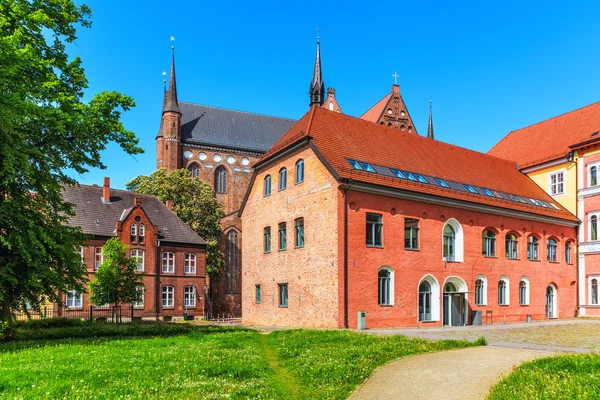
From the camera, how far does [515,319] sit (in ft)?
102

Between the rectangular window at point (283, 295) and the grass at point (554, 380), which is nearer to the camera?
the grass at point (554, 380)

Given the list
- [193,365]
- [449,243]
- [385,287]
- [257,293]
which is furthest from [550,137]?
[193,365]

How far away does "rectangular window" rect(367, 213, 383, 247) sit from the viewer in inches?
983

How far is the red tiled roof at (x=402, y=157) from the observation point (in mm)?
26188

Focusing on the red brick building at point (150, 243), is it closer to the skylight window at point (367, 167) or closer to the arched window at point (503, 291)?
the skylight window at point (367, 167)

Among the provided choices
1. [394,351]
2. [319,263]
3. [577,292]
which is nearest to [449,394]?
[394,351]

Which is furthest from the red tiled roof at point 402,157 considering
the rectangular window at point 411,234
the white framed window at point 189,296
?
the white framed window at point 189,296

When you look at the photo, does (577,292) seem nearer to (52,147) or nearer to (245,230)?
(245,230)

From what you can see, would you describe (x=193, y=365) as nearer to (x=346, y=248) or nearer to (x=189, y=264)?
(x=346, y=248)

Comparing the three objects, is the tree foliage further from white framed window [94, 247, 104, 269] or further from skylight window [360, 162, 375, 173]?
skylight window [360, 162, 375, 173]

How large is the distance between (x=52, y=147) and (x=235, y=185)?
169ft

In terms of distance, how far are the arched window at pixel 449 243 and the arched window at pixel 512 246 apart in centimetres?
495

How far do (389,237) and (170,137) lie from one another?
44.4 metres

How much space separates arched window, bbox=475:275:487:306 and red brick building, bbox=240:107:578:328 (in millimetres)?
68
